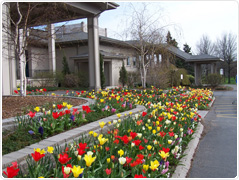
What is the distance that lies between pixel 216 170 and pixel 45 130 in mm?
2963

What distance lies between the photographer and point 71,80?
19.4 m

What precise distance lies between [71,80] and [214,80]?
1429cm

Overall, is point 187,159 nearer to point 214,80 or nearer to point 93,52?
point 93,52

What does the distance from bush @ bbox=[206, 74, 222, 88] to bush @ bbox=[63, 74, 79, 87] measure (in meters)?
13.4

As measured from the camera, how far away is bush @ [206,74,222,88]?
2320cm

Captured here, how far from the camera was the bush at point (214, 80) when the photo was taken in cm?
2320

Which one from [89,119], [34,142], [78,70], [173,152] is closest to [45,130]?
[34,142]

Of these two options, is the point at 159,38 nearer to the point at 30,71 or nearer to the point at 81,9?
the point at 81,9

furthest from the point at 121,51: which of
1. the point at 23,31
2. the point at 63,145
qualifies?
the point at 63,145

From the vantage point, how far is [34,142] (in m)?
3.58

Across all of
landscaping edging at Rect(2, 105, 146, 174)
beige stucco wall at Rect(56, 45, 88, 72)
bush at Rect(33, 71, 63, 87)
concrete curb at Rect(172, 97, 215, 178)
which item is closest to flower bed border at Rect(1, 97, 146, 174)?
landscaping edging at Rect(2, 105, 146, 174)

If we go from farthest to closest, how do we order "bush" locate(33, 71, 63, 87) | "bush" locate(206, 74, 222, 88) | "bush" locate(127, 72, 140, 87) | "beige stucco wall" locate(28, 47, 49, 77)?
"bush" locate(206, 74, 222, 88) → "bush" locate(127, 72, 140, 87) → "beige stucco wall" locate(28, 47, 49, 77) → "bush" locate(33, 71, 63, 87)

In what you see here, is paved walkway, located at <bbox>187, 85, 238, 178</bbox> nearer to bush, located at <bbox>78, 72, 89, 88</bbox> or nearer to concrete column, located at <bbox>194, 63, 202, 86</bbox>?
bush, located at <bbox>78, 72, 89, 88</bbox>

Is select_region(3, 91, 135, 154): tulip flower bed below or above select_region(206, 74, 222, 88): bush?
below
